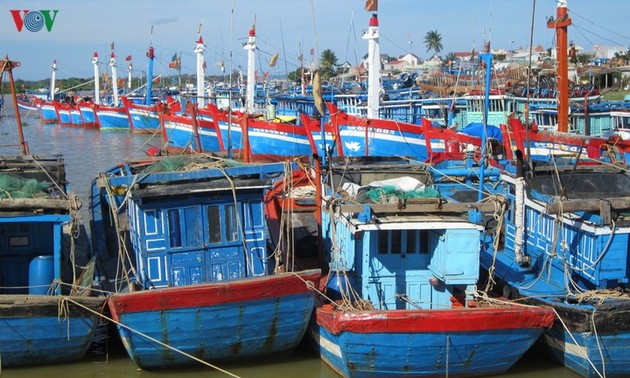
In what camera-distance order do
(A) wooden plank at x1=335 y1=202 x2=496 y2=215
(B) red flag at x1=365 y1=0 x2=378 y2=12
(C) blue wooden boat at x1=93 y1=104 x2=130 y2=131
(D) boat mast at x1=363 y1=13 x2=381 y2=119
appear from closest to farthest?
(A) wooden plank at x1=335 y1=202 x2=496 y2=215, (B) red flag at x1=365 y1=0 x2=378 y2=12, (D) boat mast at x1=363 y1=13 x2=381 y2=119, (C) blue wooden boat at x1=93 y1=104 x2=130 y2=131

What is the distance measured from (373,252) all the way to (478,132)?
17918mm

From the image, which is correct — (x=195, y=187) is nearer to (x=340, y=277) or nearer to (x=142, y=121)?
(x=340, y=277)

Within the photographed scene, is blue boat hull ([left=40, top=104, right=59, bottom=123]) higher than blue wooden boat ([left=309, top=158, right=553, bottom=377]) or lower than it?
higher

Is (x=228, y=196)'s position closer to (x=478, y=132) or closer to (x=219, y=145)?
(x=478, y=132)

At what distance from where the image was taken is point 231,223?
10.7 m

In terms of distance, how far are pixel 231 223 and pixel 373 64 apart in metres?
19.6

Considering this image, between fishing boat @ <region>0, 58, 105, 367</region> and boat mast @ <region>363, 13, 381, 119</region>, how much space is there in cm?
1835

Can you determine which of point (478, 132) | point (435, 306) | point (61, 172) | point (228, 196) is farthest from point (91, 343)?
point (478, 132)

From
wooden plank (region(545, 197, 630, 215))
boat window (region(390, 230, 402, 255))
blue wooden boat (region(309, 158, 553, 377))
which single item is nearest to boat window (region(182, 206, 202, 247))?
blue wooden boat (region(309, 158, 553, 377))

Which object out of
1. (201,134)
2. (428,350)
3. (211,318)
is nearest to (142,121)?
(201,134)

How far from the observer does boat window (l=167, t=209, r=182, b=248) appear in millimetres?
10445

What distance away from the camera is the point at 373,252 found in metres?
10.4

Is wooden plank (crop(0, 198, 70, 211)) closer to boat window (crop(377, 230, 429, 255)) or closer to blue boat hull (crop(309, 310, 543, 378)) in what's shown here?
blue boat hull (crop(309, 310, 543, 378))

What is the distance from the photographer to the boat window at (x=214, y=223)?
34.8 feet
